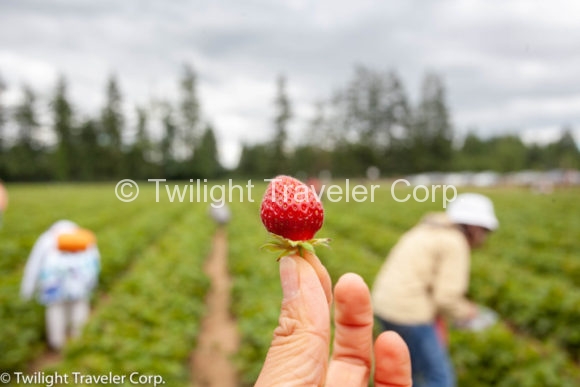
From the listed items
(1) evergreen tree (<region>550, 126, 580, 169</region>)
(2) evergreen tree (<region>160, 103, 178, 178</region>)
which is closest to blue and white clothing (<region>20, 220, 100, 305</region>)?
(2) evergreen tree (<region>160, 103, 178, 178</region>)

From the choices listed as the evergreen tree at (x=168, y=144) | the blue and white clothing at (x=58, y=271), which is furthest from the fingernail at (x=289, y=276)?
the evergreen tree at (x=168, y=144)

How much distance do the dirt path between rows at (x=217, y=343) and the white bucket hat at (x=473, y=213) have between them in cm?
298

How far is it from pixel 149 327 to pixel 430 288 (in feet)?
11.2

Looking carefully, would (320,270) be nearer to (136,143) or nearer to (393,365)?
(393,365)

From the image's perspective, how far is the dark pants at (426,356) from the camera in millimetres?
3186

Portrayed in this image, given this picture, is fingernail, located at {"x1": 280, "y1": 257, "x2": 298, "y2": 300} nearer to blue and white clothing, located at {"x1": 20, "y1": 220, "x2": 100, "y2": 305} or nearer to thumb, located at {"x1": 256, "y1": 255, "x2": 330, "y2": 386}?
thumb, located at {"x1": 256, "y1": 255, "x2": 330, "y2": 386}

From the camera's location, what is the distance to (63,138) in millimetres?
46438

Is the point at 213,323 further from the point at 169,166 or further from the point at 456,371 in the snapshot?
the point at 169,166

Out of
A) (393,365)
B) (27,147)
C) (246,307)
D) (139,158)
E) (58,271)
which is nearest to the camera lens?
(393,365)

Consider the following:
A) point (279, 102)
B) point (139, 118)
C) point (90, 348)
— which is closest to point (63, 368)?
point (90, 348)

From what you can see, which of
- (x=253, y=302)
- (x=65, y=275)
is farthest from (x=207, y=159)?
(x=65, y=275)

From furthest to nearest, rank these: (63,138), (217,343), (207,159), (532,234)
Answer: (63,138), (207,159), (532,234), (217,343)

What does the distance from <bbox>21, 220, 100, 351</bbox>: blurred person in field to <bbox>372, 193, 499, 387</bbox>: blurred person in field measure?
3.75 meters

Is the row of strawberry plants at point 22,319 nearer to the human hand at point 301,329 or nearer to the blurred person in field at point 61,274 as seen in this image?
the blurred person in field at point 61,274
